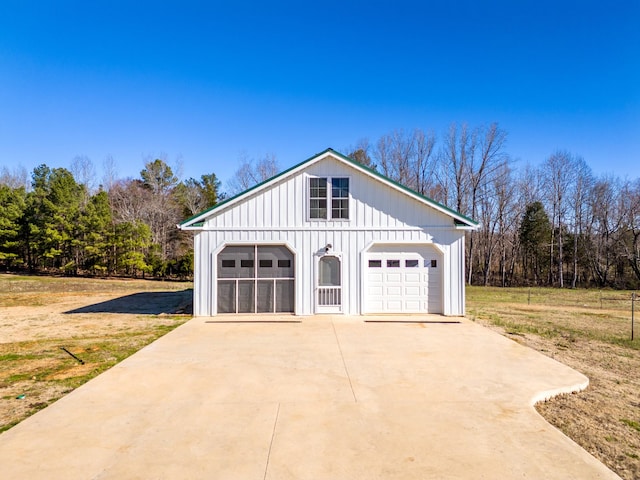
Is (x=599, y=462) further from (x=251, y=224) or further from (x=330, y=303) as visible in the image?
(x=251, y=224)

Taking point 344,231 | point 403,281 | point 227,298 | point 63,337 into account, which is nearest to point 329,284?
point 344,231

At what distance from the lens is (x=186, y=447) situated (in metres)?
4.05

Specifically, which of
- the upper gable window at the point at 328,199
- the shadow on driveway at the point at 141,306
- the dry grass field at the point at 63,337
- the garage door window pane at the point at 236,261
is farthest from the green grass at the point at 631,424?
the shadow on driveway at the point at 141,306

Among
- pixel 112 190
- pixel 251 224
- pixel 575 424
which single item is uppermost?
pixel 112 190

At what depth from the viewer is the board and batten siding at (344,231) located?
12.2 meters

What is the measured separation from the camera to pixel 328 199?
12289mm

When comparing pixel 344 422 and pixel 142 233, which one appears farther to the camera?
Result: pixel 142 233

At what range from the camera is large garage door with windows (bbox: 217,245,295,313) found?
40.0 feet

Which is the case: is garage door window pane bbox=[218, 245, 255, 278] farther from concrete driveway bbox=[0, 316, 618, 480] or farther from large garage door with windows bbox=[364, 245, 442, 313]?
concrete driveway bbox=[0, 316, 618, 480]

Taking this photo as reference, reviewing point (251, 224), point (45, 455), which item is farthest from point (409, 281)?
point (45, 455)

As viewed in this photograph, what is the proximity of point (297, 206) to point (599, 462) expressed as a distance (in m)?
9.81

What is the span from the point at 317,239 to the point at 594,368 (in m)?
7.80

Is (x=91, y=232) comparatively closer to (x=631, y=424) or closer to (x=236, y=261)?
(x=236, y=261)

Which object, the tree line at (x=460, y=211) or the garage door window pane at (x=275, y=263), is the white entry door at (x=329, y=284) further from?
the tree line at (x=460, y=211)
